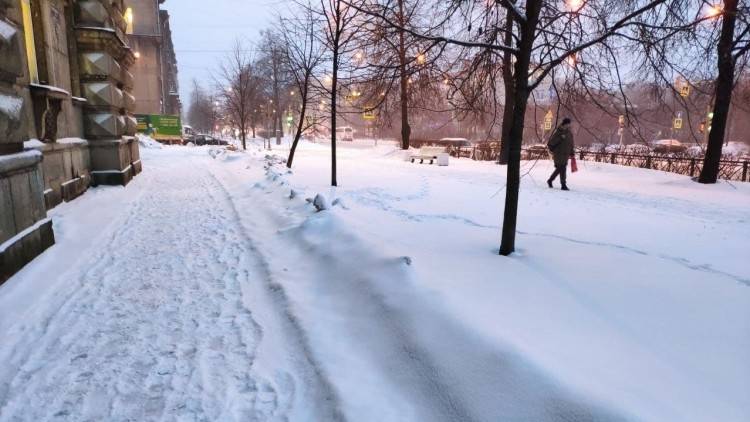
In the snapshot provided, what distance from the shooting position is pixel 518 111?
4.54 metres

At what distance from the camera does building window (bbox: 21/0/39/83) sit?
24.0 ft

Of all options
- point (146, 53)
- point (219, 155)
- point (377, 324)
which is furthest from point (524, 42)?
point (146, 53)

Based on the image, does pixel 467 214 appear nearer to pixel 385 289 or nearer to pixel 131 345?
pixel 385 289

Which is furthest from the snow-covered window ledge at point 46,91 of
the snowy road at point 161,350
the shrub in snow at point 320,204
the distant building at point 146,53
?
the distant building at point 146,53

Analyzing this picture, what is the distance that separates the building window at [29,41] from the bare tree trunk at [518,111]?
24.2ft

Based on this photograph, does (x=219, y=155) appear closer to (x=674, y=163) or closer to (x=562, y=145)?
(x=562, y=145)

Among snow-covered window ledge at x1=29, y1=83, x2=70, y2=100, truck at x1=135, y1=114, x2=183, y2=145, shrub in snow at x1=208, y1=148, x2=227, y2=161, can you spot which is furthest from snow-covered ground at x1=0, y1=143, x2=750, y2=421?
truck at x1=135, y1=114, x2=183, y2=145

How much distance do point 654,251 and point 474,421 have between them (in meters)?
4.10

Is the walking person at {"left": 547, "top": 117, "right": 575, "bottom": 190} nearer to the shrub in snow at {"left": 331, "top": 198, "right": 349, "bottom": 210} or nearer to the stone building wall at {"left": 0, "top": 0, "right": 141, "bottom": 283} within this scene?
the shrub in snow at {"left": 331, "top": 198, "right": 349, "bottom": 210}

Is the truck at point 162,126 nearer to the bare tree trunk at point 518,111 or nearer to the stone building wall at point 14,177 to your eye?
the stone building wall at point 14,177

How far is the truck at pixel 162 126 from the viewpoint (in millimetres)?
43812

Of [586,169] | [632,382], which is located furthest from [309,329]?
[586,169]

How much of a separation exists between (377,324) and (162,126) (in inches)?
1857

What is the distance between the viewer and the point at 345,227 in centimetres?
550
